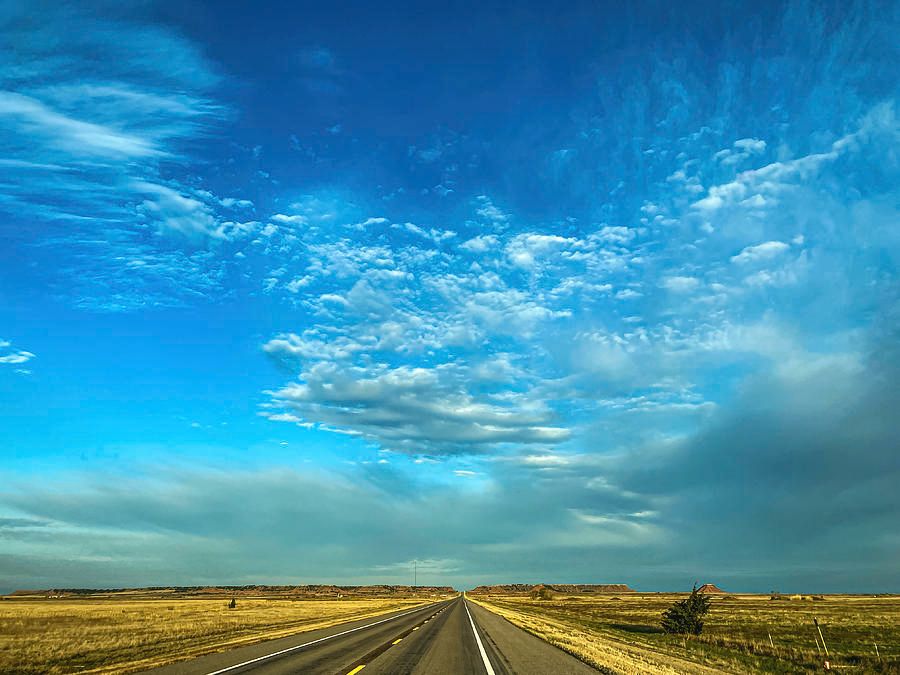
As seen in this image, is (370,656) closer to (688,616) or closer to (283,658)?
(283,658)

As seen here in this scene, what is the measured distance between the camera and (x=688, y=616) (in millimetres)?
40375

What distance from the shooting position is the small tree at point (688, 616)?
40062 mm

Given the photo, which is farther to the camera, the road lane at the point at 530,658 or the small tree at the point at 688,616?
the small tree at the point at 688,616

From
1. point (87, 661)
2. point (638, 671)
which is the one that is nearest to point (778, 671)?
point (638, 671)

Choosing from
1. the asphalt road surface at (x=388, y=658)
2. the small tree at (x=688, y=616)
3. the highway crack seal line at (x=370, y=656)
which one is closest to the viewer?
the highway crack seal line at (x=370, y=656)

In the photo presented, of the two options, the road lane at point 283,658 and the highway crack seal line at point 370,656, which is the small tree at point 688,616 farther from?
the road lane at point 283,658

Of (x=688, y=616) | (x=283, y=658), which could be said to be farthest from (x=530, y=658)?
(x=688, y=616)

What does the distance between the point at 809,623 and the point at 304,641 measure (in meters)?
48.0

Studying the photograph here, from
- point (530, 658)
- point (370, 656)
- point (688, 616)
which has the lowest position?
point (688, 616)

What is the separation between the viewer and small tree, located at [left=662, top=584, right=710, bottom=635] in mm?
40062

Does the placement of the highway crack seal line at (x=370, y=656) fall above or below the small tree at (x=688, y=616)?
above

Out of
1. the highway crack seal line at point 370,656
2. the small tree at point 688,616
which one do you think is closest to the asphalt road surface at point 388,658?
the highway crack seal line at point 370,656

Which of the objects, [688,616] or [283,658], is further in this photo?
[688,616]

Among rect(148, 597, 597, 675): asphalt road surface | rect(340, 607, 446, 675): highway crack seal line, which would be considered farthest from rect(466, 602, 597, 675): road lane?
rect(340, 607, 446, 675): highway crack seal line
